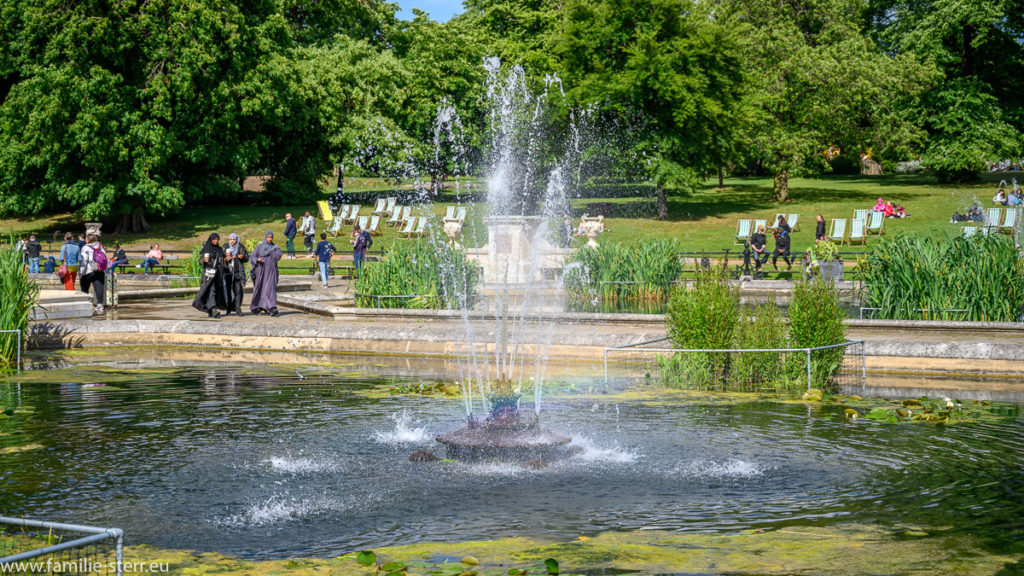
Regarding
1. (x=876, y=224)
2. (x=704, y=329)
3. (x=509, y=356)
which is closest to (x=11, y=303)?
(x=509, y=356)

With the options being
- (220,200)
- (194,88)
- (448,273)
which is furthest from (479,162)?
(448,273)

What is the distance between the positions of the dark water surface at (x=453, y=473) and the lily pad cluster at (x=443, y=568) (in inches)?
18.6

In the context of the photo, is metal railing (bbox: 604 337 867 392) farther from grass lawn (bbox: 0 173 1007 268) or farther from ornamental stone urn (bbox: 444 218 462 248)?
ornamental stone urn (bbox: 444 218 462 248)

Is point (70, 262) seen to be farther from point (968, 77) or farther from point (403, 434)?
point (968, 77)

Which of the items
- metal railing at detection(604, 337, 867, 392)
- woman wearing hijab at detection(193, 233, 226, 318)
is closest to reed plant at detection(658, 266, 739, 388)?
metal railing at detection(604, 337, 867, 392)

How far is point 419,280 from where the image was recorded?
19594 mm

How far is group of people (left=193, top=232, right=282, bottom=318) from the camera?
19172 millimetres

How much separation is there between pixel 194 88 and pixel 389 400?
35.0 m

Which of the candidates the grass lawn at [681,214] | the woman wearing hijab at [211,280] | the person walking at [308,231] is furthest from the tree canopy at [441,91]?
the woman wearing hijab at [211,280]

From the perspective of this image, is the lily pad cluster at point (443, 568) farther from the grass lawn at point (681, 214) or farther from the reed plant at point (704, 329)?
the grass lawn at point (681, 214)

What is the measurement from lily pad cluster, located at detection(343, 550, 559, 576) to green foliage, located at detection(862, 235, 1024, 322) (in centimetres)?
1107

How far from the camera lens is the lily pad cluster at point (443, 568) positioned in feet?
19.7

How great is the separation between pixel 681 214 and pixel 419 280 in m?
31.0

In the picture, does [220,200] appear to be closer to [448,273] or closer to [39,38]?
[39,38]
